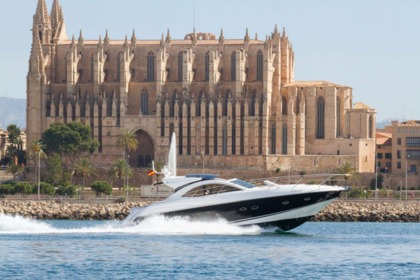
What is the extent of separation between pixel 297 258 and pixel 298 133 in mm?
75440

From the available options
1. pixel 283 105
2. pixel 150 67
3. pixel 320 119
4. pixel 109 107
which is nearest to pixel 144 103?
pixel 109 107

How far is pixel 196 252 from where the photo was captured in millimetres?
60188

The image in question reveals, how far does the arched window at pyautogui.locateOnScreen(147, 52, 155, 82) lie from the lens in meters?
141

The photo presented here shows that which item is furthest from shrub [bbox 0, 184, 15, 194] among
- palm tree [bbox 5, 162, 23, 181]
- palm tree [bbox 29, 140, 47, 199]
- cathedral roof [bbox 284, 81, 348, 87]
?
cathedral roof [bbox 284, 81, 348, 87]

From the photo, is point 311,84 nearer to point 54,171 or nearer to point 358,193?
point 358,193

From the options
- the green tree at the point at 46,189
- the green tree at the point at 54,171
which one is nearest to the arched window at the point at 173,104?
the green tree at the point at 54,171

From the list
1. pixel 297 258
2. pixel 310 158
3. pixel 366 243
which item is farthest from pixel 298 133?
pixel 297 258

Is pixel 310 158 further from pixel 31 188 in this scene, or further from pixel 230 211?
pixel 230 211

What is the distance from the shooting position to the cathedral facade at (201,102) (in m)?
134

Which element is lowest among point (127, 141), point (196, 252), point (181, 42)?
point (196, 252)

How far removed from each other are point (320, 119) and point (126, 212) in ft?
150

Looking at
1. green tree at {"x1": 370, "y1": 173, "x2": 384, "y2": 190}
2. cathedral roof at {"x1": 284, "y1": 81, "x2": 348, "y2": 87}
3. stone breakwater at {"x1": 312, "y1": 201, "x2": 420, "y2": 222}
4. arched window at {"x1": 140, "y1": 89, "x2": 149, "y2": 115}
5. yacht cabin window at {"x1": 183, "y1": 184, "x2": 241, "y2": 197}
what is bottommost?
stone breakwater at {"x1": 312, "y1": 201, "x2": 420, "y2": 222}

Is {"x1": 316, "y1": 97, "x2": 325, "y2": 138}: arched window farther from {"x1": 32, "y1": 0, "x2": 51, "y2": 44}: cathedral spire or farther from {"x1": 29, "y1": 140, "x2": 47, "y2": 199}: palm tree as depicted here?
{"x1": 32, "y1": 0, "x2": 51, "y2": 44}: cathedral spire

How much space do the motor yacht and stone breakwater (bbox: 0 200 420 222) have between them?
24.7 metres
